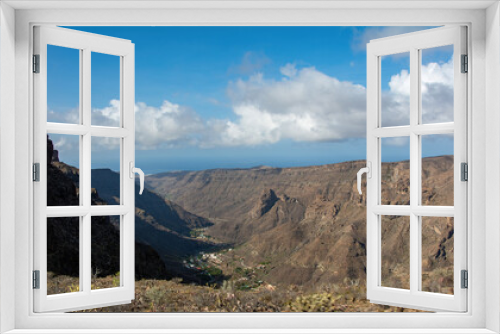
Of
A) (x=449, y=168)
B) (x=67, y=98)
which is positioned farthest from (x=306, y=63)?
(x=67, y=98)

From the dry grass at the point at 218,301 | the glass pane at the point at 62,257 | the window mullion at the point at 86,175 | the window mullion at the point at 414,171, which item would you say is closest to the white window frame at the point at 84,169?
the window mullion at the point at 86,175

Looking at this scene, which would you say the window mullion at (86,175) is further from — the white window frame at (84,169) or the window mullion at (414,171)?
the window mullion at (414,171)

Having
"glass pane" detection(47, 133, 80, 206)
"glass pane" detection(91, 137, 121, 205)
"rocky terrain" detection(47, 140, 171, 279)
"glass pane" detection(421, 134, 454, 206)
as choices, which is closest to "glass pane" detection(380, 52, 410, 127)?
"glass pane" detection(421, 134, 454, 206)

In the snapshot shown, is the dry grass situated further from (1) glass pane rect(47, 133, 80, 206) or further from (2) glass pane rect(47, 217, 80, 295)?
(1) glass pane rect(47, 133, 80, 206)

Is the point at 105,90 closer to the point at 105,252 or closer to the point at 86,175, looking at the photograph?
the point at 105,252

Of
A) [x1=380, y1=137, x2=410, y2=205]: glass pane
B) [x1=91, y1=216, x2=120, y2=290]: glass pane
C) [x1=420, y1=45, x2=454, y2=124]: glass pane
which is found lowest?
[x1=91, y1=216, x2=120, y2=290]: glass pane

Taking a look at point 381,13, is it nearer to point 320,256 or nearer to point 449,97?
point 449,97
